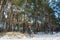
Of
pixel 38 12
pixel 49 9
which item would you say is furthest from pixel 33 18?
pixel 49 9

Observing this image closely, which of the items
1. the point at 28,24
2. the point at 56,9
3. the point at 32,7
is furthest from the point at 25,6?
the point at 56,9

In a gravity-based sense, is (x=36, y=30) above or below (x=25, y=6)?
below

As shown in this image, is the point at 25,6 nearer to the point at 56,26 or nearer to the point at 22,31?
the point at 22,31

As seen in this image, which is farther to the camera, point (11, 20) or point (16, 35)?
point (11, 20)

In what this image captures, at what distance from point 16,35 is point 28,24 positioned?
1.53 meters

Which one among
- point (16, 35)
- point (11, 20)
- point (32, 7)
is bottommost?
point (16, 35)

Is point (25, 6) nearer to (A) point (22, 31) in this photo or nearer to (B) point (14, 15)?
(B) point (14, 15)

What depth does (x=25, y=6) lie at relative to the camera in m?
10.6

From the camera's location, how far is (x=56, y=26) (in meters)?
11.2

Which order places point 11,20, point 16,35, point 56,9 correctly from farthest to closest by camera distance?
point 56,9 → point 11,20 → point 16,35

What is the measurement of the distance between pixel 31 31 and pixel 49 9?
1841mm

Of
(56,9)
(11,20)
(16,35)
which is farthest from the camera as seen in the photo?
(56,9)

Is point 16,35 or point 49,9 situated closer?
point 16,35

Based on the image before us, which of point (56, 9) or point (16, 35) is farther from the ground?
point (56, 9)
